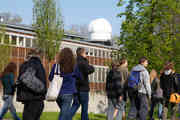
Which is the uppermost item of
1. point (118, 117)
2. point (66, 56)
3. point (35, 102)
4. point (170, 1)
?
point (170, 1)

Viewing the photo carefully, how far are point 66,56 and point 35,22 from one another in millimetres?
31791

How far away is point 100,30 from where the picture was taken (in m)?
67.1

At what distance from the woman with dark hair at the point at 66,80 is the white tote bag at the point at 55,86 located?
97mm

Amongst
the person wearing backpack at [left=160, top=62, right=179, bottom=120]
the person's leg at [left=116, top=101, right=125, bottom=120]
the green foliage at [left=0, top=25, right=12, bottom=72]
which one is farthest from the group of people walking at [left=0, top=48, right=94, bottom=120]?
the green foliage at [left=0, top=25, right=12, bottom=72]

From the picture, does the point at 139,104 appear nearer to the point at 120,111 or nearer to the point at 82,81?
the point at 120,111

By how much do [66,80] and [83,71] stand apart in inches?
43.0

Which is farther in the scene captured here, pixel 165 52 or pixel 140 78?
pixel 165 52

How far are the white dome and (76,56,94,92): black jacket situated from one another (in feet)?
185

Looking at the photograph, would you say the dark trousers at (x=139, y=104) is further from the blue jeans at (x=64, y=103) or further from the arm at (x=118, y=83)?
the blue jeans at (x=64, y=103)

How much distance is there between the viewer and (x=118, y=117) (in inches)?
419

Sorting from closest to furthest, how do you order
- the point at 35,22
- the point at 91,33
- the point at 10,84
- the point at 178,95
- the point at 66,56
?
the point at 66,56 < the point at 10,84 < the point at 178,95 < the point at 35,22 < the point at 91,33

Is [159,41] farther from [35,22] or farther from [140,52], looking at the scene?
[35,22]

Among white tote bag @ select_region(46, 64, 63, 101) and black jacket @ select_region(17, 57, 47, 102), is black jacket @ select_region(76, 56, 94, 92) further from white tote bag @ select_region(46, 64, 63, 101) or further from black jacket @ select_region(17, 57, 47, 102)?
black jacket @ select_region(17, 57, 47, 102)

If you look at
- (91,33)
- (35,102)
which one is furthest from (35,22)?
(35,102)
